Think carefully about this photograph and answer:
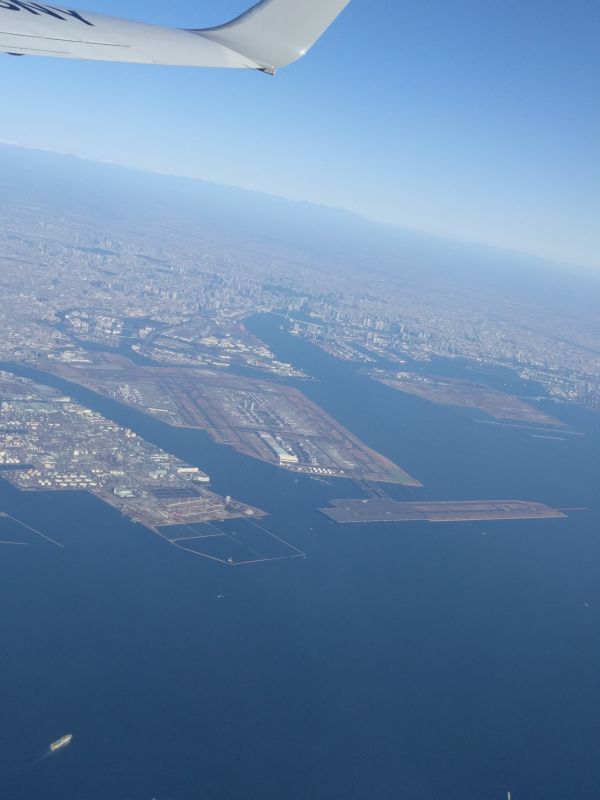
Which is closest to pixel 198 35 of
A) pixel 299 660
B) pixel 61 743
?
pixel 61 743

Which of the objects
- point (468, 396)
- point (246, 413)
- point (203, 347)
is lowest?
point (246, 413)

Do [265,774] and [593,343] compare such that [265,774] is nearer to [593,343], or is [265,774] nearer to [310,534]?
[310,534]

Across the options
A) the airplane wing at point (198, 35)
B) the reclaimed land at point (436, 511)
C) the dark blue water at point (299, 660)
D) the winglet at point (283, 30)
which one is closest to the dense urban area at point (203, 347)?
the reclaimed land at point (436, 511)

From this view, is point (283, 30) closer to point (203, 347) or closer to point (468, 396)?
point (203, 347)

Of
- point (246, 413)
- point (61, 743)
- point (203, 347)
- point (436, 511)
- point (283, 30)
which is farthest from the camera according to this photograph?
point (203, 347)

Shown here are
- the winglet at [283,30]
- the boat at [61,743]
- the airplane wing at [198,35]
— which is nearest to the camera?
the airplane wing at [198,35]

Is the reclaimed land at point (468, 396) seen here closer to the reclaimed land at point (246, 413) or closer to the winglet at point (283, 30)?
the reclaimed land at point (246, 413)
